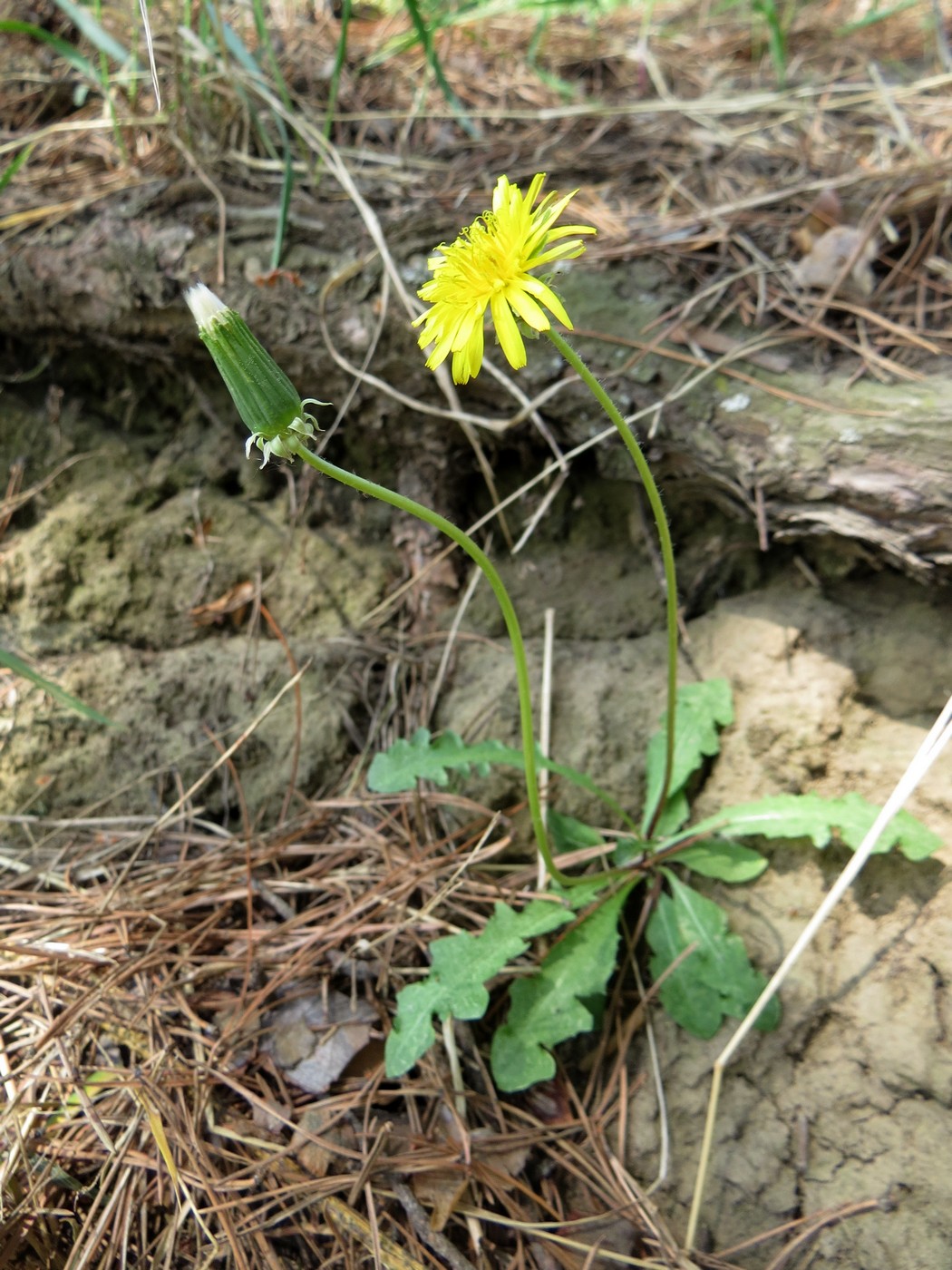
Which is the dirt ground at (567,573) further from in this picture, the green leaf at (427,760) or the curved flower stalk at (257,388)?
the curved flower stalk at (257,388)

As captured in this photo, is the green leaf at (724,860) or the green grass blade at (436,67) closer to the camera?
the green leaf at (724,860)

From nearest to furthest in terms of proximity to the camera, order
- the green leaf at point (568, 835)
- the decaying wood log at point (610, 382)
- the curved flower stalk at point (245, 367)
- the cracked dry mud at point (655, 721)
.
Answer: the curved flower stalk at point (245, 367), the cracked dry mud at point (655, 721), the decaying wood log at point (610, 382), the green leaf at point (568, 835)

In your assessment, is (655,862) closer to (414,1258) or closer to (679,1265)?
(679,1265)

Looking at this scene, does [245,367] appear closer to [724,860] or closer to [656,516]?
[656,516]

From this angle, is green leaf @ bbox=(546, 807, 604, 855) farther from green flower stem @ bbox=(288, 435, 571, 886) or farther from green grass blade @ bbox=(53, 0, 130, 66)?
green grass blade @ bbox=(53, 0, 130, 66)

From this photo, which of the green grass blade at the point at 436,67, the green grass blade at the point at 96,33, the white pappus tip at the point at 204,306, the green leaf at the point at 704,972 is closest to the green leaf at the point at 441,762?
the green leaf at the point at 704,972

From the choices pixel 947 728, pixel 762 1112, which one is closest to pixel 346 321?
pixel 947 728

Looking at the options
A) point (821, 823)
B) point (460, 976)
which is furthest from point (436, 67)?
point (460, 976)
